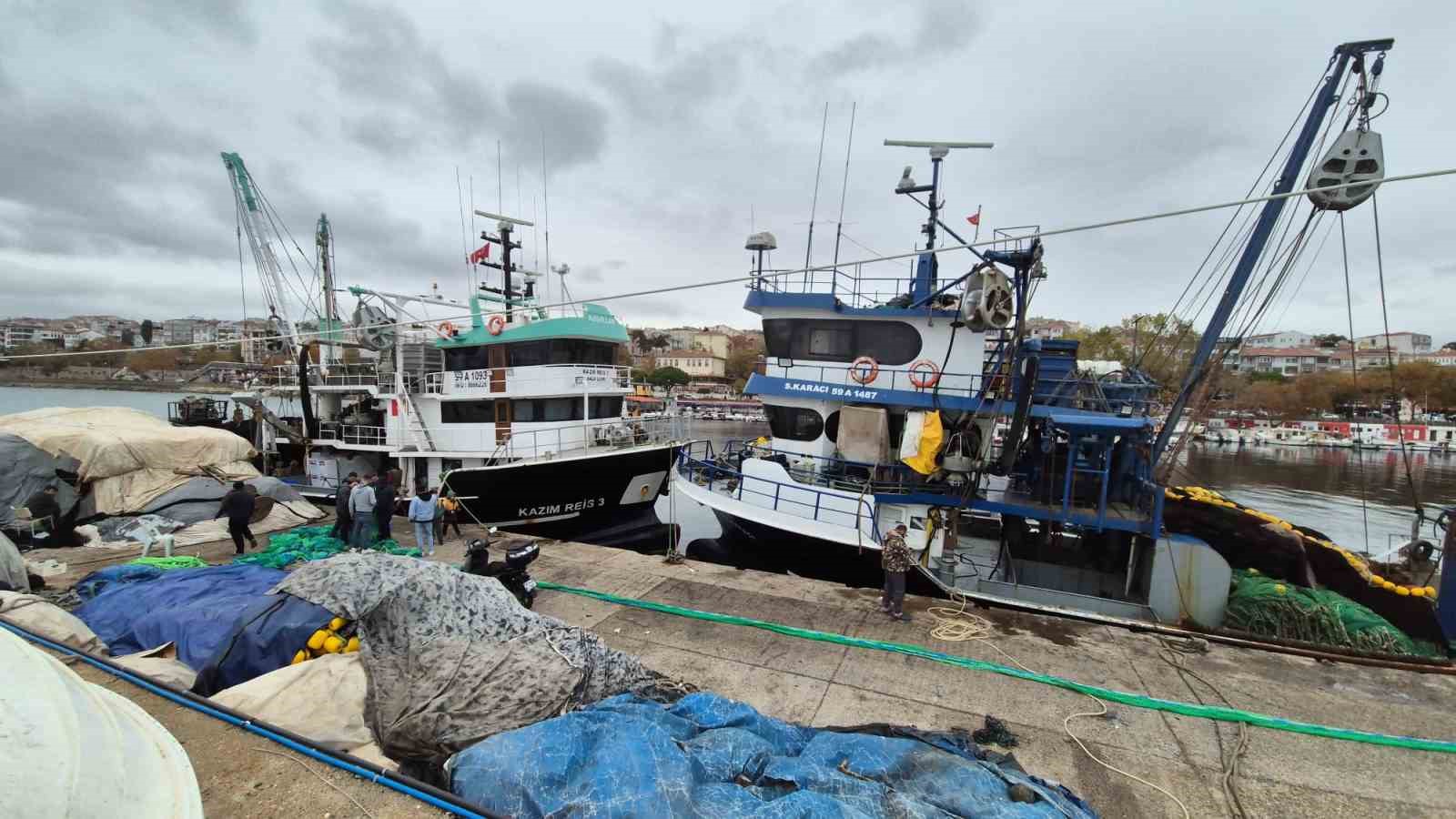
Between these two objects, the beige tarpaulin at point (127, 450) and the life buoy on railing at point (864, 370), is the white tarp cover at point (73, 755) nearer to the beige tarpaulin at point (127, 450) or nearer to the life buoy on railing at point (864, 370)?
the life buoy on railing at point (864, 370)

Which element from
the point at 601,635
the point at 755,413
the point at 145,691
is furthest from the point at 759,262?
the point at 755,413

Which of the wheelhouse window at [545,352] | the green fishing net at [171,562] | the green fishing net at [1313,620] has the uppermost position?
the wheelhouse window at [545,352]

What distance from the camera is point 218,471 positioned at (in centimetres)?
1095

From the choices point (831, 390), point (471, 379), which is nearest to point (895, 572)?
point (831, 390)

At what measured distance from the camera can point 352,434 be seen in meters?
13.9

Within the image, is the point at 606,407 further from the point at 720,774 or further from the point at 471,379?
the point at 720,774

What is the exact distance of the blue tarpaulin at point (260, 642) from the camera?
3.72 meters

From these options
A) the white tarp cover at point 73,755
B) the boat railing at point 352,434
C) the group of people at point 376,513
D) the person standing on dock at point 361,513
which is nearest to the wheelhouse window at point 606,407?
the group of people at point 376,513

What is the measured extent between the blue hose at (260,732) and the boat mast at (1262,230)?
30.5 feet

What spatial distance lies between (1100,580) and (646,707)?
26.7 ft

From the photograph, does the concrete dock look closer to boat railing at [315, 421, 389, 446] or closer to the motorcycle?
the motorcycle

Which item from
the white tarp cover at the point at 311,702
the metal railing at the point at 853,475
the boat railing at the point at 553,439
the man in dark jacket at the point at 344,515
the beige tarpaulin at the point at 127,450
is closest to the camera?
the white tarp cover at the point at 311,702

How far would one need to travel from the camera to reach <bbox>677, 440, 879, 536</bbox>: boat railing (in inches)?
336

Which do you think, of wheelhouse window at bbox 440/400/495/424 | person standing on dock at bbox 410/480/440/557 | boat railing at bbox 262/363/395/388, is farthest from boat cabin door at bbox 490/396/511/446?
person standing on dock at bbox 410/480/440/557
